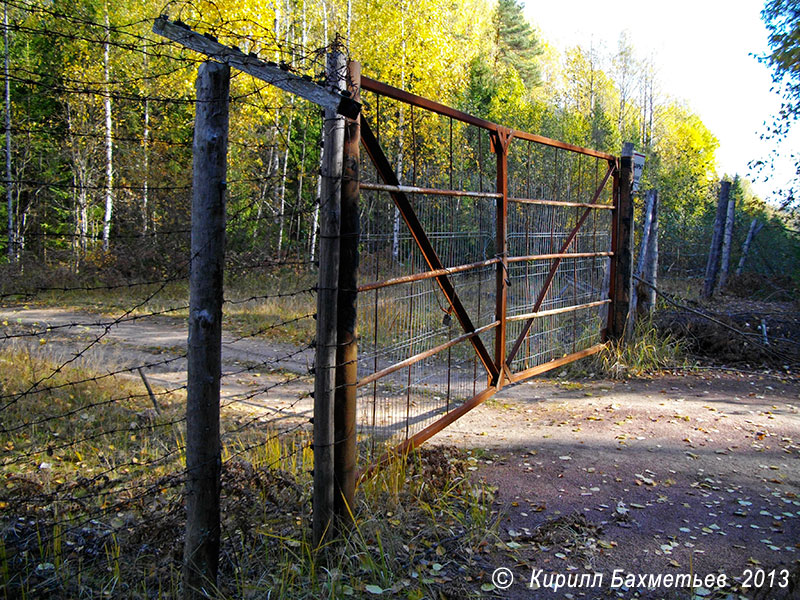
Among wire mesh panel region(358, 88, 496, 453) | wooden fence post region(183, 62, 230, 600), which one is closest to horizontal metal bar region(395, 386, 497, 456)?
wire mesh panel region(358, 88, 496, 453)

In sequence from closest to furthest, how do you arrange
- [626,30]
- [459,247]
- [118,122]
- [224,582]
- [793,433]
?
[224,582]
[459,247]
[793,433]
[118,122]
[626,30]

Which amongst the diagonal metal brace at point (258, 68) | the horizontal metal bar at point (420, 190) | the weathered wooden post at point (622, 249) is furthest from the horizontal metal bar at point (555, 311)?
the diagonal metal brace at point (258, 68)

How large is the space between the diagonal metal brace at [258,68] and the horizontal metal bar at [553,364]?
388 centimetres

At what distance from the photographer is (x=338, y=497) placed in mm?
3562

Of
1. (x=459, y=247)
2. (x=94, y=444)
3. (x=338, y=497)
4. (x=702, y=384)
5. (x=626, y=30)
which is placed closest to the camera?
(x=338, y=497)

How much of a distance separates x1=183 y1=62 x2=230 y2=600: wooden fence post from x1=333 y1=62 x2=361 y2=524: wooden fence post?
0.80 m

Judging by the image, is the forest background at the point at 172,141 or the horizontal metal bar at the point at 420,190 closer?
the horizontal metal bar at the point at 420,190

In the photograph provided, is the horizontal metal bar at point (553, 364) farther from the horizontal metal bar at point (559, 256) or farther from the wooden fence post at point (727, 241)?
the wooden fence post at point (727, 241)

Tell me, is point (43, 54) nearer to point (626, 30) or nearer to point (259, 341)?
point (259, 341)

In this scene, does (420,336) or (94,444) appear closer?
(420,336)

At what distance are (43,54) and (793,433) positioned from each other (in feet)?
74.7

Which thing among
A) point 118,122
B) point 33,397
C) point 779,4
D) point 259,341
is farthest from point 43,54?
point 779,4

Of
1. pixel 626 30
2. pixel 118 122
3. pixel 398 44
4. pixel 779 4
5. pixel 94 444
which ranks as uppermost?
pixel 626 30

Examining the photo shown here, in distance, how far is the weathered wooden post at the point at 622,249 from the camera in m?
8.70
